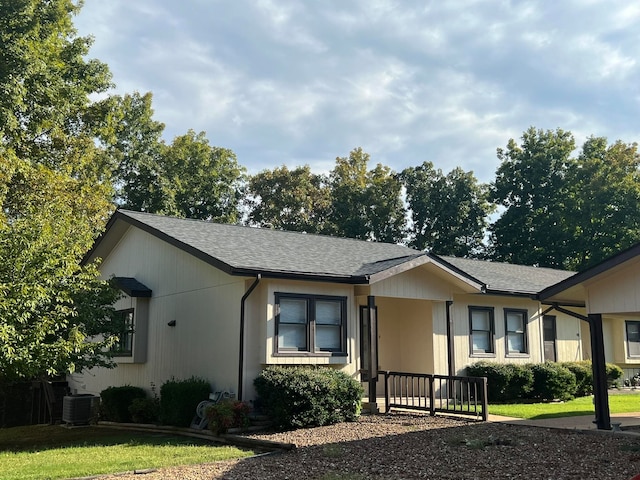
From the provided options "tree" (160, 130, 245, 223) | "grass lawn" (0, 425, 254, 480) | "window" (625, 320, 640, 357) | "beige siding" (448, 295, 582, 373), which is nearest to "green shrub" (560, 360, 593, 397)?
"beige siding" (448, 295, 582, 373)

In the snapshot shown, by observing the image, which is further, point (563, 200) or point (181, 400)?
point (563, 200)

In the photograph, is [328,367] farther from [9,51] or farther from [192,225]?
[9,51]

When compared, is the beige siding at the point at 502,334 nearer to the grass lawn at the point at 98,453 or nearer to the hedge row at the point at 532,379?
the hedge row at the point at 532,379

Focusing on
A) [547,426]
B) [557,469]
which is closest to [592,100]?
[547,426]

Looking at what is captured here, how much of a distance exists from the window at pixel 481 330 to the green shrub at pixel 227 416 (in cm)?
769

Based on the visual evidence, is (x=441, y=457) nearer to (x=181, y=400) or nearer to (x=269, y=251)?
(x=181, y=400)

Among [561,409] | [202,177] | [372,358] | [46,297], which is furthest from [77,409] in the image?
[202,177]

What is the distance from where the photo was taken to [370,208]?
135ft

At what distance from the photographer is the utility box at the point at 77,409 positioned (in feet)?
52.7

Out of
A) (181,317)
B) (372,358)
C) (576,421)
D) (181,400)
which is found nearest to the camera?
(576,421)

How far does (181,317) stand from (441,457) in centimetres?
843

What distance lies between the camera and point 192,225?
17.1 meters

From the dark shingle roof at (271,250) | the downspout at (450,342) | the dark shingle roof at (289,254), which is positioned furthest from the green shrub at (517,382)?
the dark shingle roof at (271,250)

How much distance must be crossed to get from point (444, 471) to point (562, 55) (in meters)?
9.01
